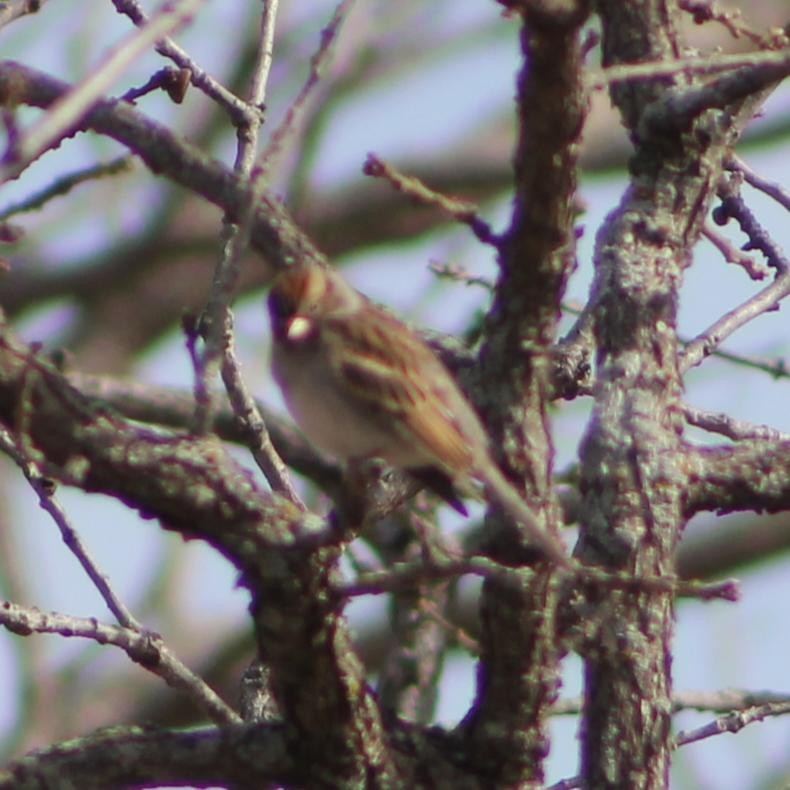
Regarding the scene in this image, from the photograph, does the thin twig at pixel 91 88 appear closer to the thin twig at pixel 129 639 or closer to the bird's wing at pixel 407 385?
the bird's wing at pixel 407 385

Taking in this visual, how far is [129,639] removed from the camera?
3814 mm

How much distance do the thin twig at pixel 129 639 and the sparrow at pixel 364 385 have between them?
62cm

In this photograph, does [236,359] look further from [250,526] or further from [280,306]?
[250,526]

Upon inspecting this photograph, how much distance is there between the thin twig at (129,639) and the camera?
3.71m

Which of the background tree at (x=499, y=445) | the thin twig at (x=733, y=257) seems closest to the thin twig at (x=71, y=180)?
the background tree at (x=499, y=445)

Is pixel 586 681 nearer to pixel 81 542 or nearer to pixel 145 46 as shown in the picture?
pixel 81 542

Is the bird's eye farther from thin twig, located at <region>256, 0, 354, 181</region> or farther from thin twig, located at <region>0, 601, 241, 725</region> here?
thin twig, located at <region>256, 0, 354, 181</region>

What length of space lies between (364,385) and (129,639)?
82 cm

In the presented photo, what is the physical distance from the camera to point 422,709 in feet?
23.6

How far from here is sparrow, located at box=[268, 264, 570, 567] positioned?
3744 millimetres

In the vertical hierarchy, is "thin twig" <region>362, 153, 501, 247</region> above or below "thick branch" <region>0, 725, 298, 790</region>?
above

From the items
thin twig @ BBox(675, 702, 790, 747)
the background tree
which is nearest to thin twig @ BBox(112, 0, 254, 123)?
the background tree

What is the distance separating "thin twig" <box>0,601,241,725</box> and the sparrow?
0.62 metres

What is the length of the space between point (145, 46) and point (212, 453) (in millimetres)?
1143
